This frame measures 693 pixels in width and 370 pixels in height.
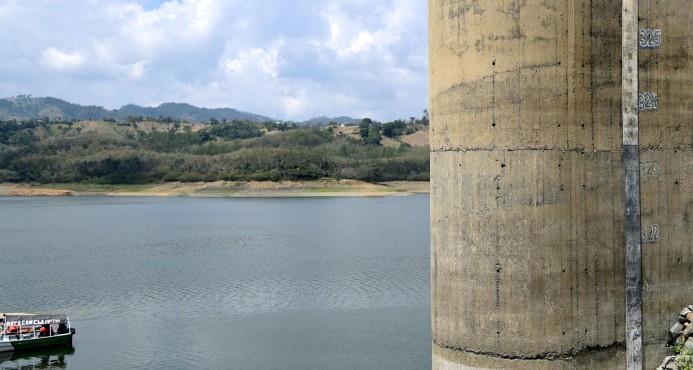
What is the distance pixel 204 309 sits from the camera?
122ft

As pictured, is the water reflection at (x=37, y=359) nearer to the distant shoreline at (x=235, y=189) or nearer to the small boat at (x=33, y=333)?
the small boat at (x=33, y=333)

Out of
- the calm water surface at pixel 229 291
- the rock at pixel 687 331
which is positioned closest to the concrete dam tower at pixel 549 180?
the rock at pixel 687 331

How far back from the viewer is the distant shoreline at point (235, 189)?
150000mm

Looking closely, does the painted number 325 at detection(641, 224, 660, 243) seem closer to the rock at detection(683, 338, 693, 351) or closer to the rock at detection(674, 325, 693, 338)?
the rock at detection(674, 325, 693, 338)

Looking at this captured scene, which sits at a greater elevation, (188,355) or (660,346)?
(660,346)

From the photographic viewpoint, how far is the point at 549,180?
1255cm

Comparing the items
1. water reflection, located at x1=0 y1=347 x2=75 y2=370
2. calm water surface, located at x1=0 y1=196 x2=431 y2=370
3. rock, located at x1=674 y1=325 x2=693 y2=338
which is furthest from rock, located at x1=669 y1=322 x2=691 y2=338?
water reflection, located at x1=0 y1=347 x2=75 y2=370

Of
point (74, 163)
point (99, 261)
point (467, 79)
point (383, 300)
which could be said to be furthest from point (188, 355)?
point (74, 163)

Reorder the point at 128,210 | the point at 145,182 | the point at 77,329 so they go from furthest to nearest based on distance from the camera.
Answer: the point at 145,182
the point at 128,210
the point at 77,329

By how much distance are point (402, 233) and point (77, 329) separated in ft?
137

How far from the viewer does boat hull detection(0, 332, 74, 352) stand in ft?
101

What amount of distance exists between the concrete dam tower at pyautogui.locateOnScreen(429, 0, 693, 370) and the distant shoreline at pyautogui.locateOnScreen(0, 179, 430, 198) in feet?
437

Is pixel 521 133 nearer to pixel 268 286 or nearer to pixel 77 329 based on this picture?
pixel 77 329

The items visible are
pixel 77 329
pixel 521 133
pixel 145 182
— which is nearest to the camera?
pixel 521 133
